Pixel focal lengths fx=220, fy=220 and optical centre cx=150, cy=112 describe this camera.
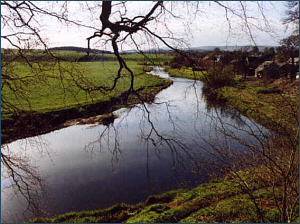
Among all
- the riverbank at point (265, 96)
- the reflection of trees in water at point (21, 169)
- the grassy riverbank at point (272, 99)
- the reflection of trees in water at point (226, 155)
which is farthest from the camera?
the grassy riverbank at point (272, 99)

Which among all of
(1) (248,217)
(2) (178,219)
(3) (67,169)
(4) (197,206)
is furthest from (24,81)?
(3) (67,169)

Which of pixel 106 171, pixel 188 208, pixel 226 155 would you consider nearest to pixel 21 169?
pixel 226 155

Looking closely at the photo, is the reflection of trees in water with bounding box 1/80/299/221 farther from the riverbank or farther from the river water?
the river water

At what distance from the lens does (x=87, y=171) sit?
7.22 metres

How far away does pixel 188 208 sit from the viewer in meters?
5.10

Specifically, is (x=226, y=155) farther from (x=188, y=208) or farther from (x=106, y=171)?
(x=106, y=171)

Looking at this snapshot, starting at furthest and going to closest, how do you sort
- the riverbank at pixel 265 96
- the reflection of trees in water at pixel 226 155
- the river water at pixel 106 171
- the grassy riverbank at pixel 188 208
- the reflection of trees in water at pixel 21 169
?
the river water at pixel 106 171 → the grassy riverbank at pixel 188 208 → the riverbank at pixel 265 96 → the reflection of trees in water at pixel 226 155 → the reflection of trees in water at pixel 21 169

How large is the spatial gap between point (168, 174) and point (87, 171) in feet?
8.68

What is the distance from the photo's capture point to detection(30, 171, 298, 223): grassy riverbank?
4016 millimetres

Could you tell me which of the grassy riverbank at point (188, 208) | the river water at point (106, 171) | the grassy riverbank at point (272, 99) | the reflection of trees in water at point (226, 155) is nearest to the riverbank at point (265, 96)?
the grassy riverbank at point (272, 99)

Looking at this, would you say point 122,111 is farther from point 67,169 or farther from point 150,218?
point 67,169

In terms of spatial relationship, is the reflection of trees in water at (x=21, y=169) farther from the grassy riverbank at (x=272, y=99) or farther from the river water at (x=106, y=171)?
the grassy riverbank at (x=272, y=99)

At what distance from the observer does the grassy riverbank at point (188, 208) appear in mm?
4016

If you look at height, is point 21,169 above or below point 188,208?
above
